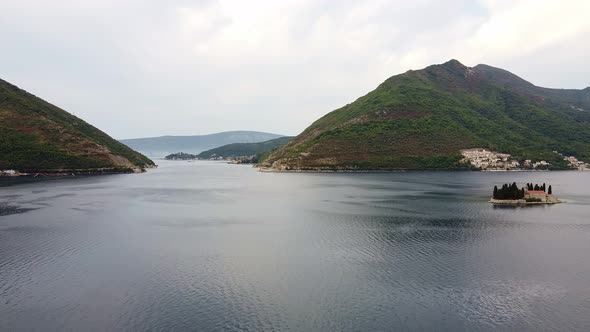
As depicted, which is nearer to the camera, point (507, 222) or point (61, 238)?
point (61, 238)

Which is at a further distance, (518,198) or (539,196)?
(518,198)

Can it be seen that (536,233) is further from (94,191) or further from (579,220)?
(94,191)

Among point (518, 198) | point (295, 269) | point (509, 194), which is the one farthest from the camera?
point (518, 198)

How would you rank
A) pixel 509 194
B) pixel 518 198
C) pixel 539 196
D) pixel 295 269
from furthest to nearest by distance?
pixel 518 198
pixel 539 196
pixel 509 194
pixel 295 269

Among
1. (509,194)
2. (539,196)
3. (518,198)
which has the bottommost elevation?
(518,198)

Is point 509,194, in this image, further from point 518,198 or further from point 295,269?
point 295,269

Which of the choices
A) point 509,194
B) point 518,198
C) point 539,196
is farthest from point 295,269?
point 539,196

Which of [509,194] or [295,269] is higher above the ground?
[509,194]

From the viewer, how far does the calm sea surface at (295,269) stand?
3481 cm

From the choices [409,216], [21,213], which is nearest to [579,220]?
[409,216]

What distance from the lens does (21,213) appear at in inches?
3440

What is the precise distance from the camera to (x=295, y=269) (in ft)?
161

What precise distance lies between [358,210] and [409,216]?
1406 centimetres

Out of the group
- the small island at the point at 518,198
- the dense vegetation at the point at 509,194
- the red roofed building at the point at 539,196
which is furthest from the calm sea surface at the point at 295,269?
the red roofed building at the point at 539,196
